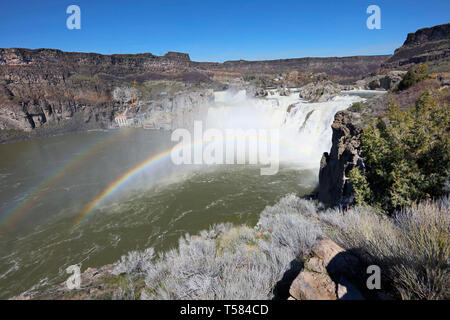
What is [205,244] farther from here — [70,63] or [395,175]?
[70,63]

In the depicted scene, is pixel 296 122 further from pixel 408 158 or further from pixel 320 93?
pixel 408 158

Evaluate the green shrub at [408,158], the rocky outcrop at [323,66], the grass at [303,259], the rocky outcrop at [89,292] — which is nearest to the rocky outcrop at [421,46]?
the rocky outcrop at [323,66]

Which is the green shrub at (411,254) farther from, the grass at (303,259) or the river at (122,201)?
the river at (122,201)

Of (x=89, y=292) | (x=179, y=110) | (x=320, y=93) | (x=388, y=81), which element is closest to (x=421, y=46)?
(x=388, y=81)

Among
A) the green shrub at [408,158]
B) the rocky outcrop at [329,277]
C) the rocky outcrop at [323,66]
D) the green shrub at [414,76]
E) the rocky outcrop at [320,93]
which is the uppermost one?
the rocky outcrop at [323,66]

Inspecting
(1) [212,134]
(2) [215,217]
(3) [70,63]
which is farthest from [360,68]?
(3) [70,63]
